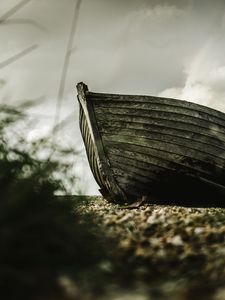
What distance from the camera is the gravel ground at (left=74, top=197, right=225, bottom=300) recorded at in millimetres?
2376

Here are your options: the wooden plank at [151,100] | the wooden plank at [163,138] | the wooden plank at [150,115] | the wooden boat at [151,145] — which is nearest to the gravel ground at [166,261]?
the wooden boat at [151,145]

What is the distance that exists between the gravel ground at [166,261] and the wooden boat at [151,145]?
2731 millimetres

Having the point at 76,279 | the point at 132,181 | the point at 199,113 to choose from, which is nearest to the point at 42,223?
the point at 76,279

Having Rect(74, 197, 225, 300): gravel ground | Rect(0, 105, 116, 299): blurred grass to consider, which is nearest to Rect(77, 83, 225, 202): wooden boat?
Rect(74, 197, 225, 300): gravel ground

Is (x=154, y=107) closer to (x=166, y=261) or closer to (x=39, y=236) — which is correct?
(x=166, y=261)

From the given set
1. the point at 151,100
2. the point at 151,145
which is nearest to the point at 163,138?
the point at 151,145

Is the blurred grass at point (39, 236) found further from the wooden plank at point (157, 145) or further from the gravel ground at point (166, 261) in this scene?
the wooden plank at point (157, 145)

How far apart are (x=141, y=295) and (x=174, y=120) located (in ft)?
17.8

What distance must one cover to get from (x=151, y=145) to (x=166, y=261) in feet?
14.1

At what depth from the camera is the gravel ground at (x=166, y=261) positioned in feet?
7.79

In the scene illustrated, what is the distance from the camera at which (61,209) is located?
9.95ft

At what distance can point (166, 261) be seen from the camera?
123 inches

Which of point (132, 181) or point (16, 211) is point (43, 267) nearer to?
point (16, 211)

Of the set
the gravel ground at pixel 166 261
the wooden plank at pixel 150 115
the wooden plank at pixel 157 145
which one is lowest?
the gravel ground at pixel 166 261
